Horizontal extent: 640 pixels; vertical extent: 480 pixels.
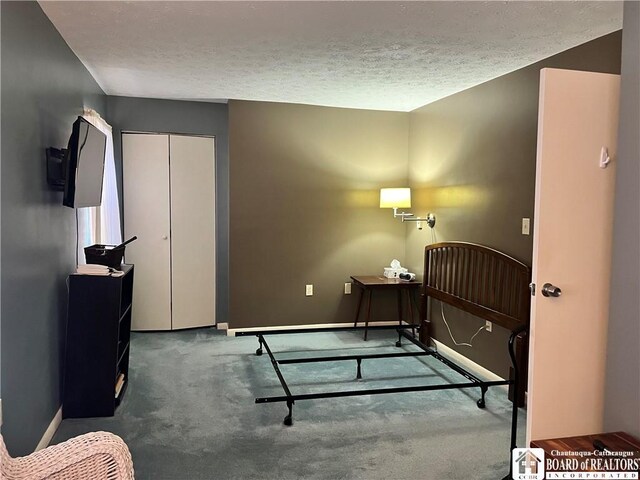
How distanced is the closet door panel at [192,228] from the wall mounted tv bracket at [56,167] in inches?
90.2

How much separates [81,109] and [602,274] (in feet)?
11.4

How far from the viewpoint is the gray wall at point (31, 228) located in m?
2.28

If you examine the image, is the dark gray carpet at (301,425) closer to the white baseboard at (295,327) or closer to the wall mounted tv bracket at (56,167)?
the white baseboard at (295,327)

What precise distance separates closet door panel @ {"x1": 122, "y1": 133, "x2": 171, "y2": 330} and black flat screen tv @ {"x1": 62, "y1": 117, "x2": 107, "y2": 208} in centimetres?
173

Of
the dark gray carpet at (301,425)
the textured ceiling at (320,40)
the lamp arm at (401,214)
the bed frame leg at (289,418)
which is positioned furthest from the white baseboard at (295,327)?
the textured ceiling at (320,40)

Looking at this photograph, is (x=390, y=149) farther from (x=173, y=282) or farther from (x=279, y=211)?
(x=173, y=282)

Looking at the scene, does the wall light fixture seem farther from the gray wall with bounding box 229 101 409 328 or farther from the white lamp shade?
the gray wall with bounding box 229 101 409 328

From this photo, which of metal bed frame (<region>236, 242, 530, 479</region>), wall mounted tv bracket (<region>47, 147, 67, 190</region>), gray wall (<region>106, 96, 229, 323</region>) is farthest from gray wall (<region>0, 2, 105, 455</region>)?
gray wall (<region>106, 96, 229, 323</region>)

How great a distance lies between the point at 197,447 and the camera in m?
2.84

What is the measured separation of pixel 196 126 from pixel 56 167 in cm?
253

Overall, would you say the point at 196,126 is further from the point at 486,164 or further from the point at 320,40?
the point at 486,164

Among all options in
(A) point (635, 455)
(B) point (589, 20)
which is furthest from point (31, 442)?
(B) point (589, 20)

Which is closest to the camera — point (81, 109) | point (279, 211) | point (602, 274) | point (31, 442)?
point (602, 274)

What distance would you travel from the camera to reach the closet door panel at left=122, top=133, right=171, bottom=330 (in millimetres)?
5176
